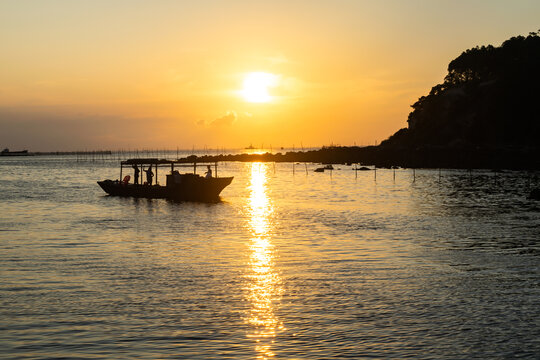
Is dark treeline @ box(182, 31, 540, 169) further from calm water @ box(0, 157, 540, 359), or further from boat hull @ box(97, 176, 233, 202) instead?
calm water @ box(0, 157, 540, 359)

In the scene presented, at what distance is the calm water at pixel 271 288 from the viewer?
14.1 m

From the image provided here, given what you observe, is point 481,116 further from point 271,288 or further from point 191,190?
point 271,288

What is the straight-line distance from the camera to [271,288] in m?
19.9

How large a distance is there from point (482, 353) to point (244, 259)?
13812mm

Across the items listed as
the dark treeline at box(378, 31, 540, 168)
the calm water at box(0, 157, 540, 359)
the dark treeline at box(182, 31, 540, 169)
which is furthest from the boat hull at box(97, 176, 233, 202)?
the dark treeline at box(378, 31, 540, 168)

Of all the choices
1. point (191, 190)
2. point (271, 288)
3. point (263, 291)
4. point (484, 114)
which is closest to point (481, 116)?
point (484, 114)

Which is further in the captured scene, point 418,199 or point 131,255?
point 418,199

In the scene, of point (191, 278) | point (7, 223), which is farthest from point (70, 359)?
point (7, 223)

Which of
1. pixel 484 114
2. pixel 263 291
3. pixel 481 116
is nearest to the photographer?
pixel 263 291

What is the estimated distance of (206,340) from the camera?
566 inches

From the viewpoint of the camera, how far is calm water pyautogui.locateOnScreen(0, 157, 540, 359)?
555 inches

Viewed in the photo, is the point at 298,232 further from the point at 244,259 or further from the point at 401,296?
the point at 401,296

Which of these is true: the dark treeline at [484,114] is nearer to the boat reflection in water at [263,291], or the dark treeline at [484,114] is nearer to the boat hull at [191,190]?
the boat hull at [191,190]

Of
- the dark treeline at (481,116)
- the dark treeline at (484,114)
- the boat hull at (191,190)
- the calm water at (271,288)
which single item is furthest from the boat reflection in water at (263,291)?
the dark treeline at (484,114)
